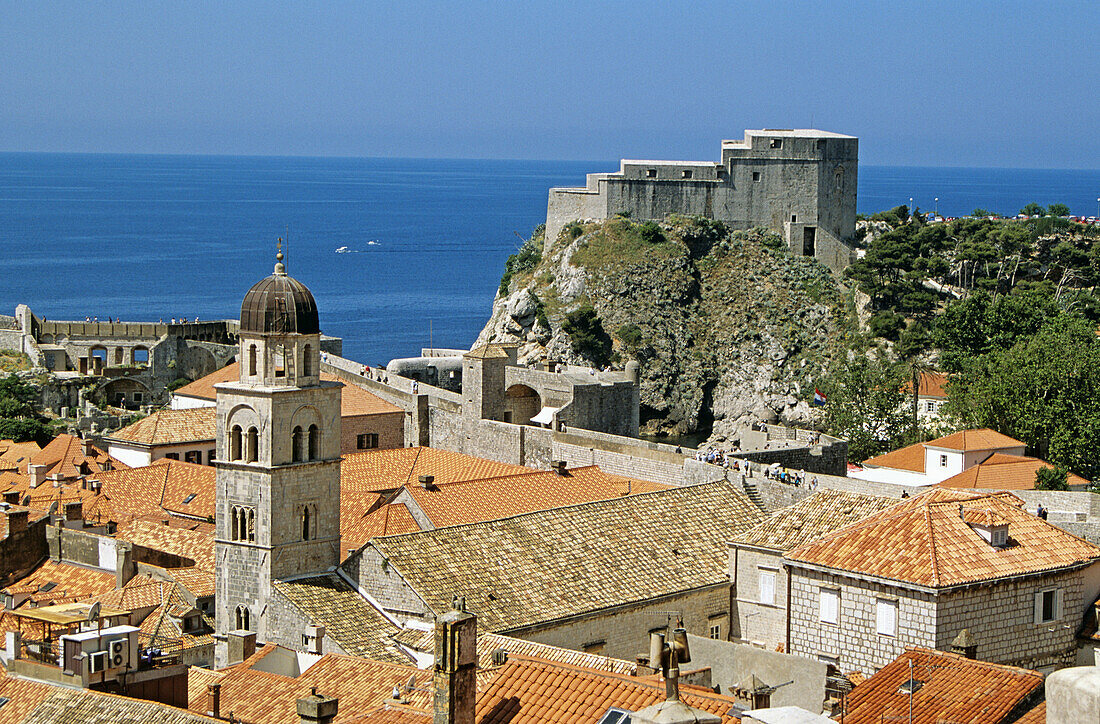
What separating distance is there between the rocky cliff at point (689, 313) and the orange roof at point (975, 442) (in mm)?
38442

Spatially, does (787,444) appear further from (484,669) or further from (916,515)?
(484,669)

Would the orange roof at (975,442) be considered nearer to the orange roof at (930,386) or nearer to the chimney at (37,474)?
the orange roof at (930,386)

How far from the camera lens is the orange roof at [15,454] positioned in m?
41.8

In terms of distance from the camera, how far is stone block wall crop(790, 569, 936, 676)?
22.0 metres

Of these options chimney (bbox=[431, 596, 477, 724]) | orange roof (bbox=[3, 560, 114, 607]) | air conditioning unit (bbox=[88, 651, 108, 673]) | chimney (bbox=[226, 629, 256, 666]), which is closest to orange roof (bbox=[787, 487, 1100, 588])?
chimney (bbox=[226, 629, 256, 666])

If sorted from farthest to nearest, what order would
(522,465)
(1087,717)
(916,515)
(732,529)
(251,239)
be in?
1. (251,239)
2. (522,465)
3. (732,529)
4. (916,515)
5. (1087,717)

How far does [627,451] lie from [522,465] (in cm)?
476

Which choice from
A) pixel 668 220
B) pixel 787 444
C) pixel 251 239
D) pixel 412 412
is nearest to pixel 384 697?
pixel 787 444

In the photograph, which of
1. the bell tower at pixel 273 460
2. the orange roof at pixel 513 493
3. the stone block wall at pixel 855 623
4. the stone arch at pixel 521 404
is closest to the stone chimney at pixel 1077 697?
the stone block wall at pixel 855 623

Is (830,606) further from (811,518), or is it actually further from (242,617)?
(242,617)

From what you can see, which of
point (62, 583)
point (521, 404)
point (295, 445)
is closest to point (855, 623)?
point (295, 445)

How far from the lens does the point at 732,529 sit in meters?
30.5

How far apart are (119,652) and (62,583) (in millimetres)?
10825

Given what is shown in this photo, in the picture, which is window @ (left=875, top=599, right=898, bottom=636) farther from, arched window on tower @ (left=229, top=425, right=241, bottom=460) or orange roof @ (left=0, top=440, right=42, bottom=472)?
orange roof @ (left=0, top=440, right=42, bottom=472)
